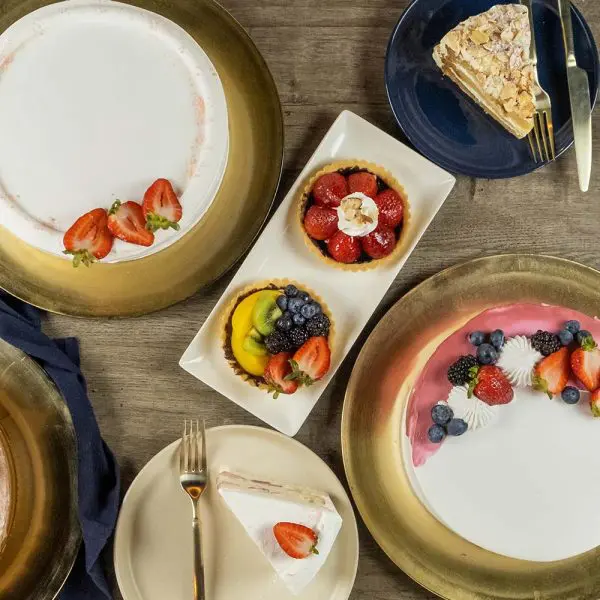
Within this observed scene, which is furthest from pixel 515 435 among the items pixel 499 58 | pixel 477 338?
pixel 499 58

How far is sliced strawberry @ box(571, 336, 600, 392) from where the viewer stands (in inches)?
57.2

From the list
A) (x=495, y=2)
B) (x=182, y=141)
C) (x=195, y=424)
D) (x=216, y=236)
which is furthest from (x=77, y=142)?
(x=495, y=2)

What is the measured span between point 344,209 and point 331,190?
2.7 inches

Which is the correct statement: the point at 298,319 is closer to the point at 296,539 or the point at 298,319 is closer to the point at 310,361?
the point at 310,361

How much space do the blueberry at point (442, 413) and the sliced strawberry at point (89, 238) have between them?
803 mm

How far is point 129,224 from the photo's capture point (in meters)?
1.46

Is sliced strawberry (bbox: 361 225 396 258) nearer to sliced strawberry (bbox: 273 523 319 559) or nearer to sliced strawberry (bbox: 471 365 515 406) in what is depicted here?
sliced strawberry (bbox: 471 365 515 406)

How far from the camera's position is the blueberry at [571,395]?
1464 millimetres

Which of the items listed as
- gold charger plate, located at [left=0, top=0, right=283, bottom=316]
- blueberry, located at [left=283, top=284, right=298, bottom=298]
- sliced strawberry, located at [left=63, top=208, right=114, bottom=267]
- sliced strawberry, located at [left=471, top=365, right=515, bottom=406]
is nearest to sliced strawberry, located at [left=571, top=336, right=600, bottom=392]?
sliced strawberry, located at [left=471, top=365, right=515, bottom=406]

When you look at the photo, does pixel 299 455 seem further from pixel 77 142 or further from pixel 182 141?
pixel 77 142

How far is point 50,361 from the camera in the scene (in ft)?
5.14

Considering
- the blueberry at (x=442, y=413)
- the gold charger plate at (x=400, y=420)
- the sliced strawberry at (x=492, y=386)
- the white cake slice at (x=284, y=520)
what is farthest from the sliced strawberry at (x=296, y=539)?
the sliced strawberry at (x=492, y=386)


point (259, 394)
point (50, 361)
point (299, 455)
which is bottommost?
point (299, 455)

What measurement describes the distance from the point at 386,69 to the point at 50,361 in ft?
3.35
